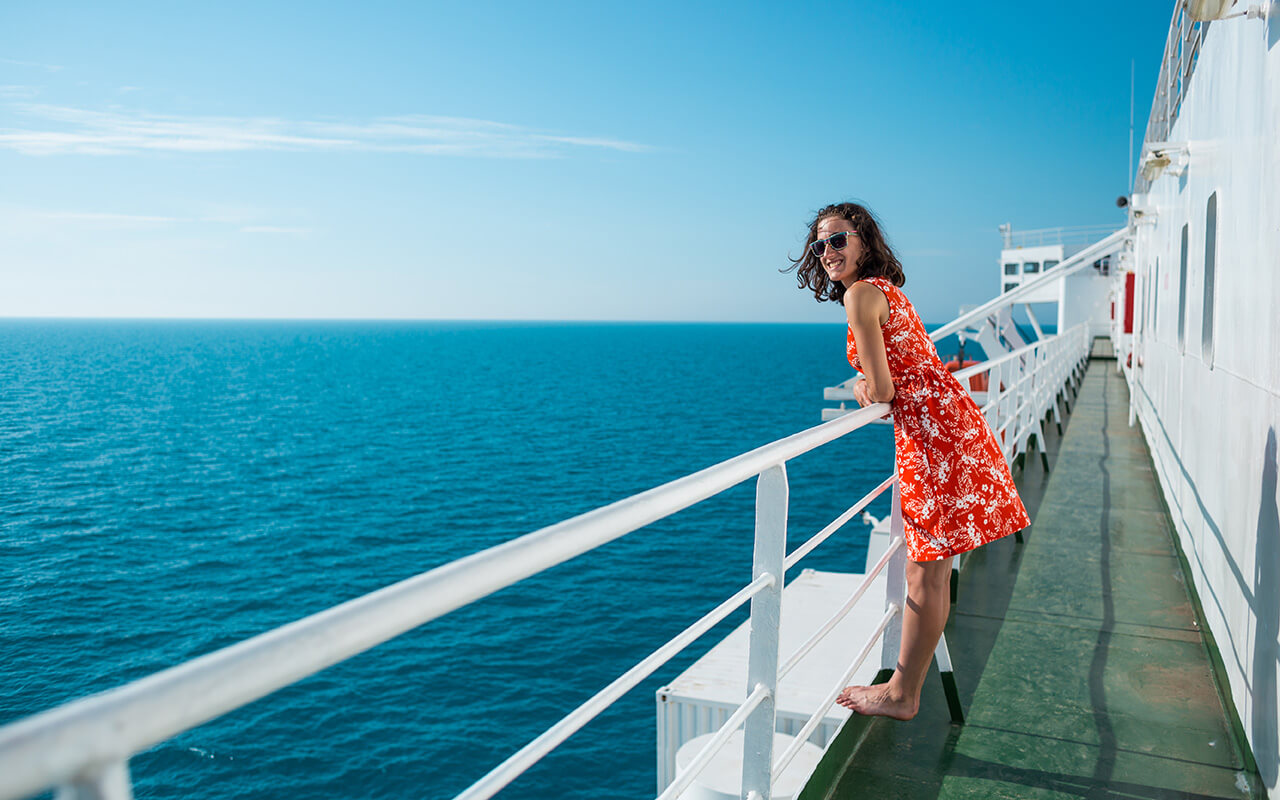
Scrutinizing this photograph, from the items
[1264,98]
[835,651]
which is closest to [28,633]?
[835,651]

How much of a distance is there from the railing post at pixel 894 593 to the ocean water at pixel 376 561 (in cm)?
1100

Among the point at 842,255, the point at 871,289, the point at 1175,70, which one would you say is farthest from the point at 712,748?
the point at 1175,70

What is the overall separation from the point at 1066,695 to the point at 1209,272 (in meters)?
2.50

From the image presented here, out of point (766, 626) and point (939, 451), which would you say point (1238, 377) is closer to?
point (939, 451)

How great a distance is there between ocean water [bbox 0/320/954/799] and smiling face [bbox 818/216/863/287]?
39.9 feet

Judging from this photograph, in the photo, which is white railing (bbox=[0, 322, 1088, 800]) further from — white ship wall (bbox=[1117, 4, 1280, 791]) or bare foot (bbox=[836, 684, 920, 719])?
white ship wall (bbox=[1117, 4, 1280, 791])

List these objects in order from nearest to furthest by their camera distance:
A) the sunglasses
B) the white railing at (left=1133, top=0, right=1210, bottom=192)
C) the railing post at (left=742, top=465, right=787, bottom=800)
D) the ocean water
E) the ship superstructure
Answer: the ship superstructure → the railing post at (left=742, top=465, right=787, bottom=800) → the sunglasses → the white railing at (left=1133, top=0, right=1210, bottom=192) → the ocean water

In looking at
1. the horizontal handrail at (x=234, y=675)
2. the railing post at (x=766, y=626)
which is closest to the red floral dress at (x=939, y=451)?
the railing post at (x=766, y=626)

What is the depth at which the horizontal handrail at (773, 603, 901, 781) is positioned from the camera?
2150mm

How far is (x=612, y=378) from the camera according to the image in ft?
272

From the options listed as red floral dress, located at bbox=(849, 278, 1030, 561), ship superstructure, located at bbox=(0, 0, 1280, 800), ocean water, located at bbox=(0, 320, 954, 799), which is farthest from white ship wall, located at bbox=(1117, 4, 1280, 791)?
ocean water, located at bbox=(0, 320, 954, 799)

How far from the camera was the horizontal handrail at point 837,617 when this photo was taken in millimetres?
2163

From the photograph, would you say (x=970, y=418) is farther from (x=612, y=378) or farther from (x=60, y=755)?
(x=612, y=378)

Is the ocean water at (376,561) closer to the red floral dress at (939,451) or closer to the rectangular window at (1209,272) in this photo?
the rectangular window at (1209,272)
